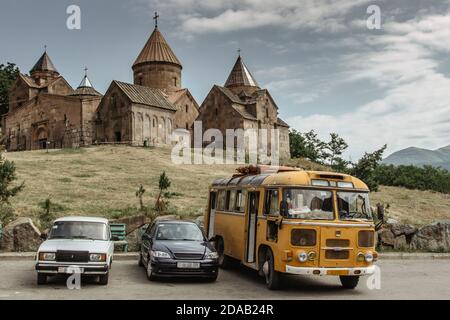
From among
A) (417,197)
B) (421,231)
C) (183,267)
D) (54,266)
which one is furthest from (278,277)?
(417,197)

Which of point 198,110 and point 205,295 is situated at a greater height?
point 198,110

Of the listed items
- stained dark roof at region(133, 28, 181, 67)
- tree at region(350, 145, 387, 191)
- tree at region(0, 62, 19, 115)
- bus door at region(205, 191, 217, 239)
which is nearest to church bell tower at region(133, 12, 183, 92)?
stained dark roof at region(133, 28, 181, 67)

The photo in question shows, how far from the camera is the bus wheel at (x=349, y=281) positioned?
38.3ft

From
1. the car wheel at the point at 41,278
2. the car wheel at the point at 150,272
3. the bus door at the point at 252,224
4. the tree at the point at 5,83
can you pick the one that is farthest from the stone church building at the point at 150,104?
the car wheel at the point at 41,278

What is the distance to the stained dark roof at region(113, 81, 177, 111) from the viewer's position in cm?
5438

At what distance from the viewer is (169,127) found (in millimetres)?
57625

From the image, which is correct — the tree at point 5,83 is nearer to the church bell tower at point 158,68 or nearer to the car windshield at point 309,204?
the church bell tower at point 158,68

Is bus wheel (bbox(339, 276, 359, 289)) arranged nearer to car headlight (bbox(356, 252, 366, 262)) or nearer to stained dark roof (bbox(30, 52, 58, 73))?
car headlight (bbox(356, 252, 366, 262))

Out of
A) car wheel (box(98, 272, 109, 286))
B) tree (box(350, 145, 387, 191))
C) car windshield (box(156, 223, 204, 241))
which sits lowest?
car wheel (box(98, 272, 109, 286))

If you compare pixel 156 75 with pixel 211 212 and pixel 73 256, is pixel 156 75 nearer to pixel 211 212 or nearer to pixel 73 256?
pixel 211 212

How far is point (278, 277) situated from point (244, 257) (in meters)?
1.81

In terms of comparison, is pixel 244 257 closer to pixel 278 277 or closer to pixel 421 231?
pixel 278 277

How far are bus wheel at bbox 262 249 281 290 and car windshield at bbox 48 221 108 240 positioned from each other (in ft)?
13.1

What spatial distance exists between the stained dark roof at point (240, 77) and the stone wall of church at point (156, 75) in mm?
8084
